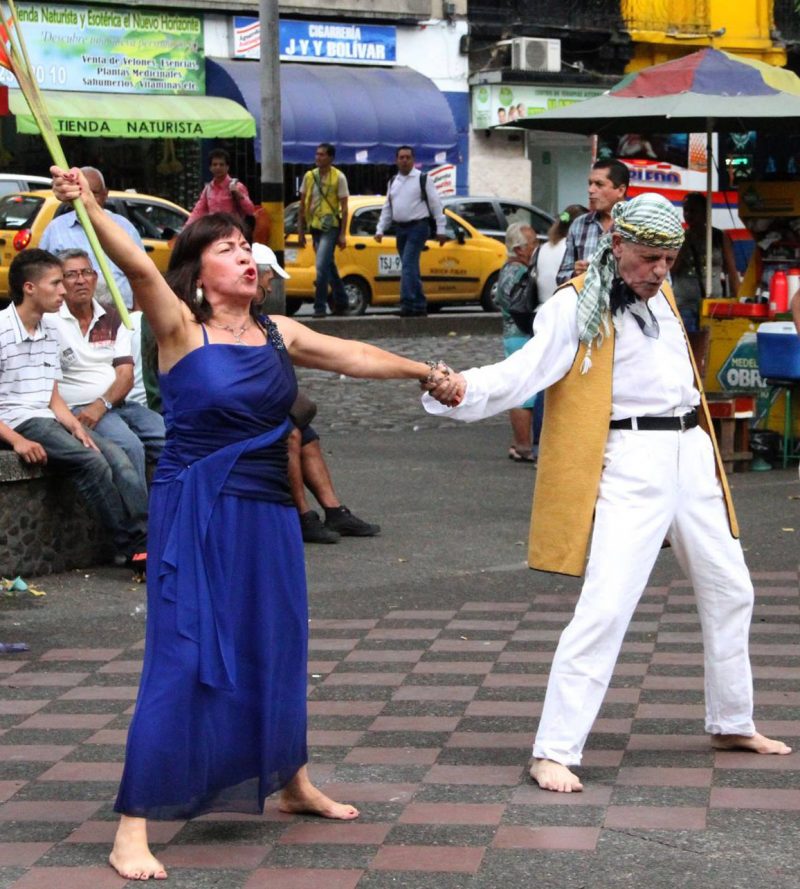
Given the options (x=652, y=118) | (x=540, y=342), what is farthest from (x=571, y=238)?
(x=540, y=342)

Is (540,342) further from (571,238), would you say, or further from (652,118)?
(652,118)

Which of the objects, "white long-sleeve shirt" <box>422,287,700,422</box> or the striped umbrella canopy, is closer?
"white long-sleeve shirt" <box>422,287,700,422</box>

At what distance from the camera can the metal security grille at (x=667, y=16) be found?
119 ft

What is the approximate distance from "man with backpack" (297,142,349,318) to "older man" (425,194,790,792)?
15823mm

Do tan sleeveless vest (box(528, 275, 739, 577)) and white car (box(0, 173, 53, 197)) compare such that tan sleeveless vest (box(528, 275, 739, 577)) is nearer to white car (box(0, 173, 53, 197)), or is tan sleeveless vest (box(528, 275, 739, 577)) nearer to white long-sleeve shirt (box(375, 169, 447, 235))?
white long-sleeve shirt (box(375, 169, 447, 235))

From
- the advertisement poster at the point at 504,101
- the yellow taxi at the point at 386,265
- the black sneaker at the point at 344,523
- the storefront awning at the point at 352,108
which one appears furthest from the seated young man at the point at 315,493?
the advertisement poster at the point at 504,101

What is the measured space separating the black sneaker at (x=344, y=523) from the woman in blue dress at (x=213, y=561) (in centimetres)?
474

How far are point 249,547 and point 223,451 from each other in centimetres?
26

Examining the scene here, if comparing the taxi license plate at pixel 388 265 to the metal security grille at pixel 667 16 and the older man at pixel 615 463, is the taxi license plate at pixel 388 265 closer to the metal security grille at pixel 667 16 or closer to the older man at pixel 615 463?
the metal security grille at pixel 667 16

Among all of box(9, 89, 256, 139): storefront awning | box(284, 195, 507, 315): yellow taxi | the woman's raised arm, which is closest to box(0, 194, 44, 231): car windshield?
box(284, 195, 507, 315): yellow taxi

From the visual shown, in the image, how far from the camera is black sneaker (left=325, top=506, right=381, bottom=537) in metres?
9.84

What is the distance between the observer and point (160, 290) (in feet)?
15.7

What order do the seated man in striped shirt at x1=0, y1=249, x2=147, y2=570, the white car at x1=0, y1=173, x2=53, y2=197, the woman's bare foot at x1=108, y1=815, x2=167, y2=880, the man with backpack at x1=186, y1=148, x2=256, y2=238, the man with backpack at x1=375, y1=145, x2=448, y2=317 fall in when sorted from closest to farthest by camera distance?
the woman's bare foot at x1=108, y1=815, x2=167, y2=880, the seated man in striped shirt at x1=0, y1=249, x2=147, y2=570, the man with backpack at x1=186, y1=148, x2=256, y2=238, the man with backpack at x1=375, y1=145, x2=448, y2=317, the white car at x1=0, y1=173, x2=53, y2=197

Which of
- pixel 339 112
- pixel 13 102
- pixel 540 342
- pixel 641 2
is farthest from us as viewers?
pixel 641 2
